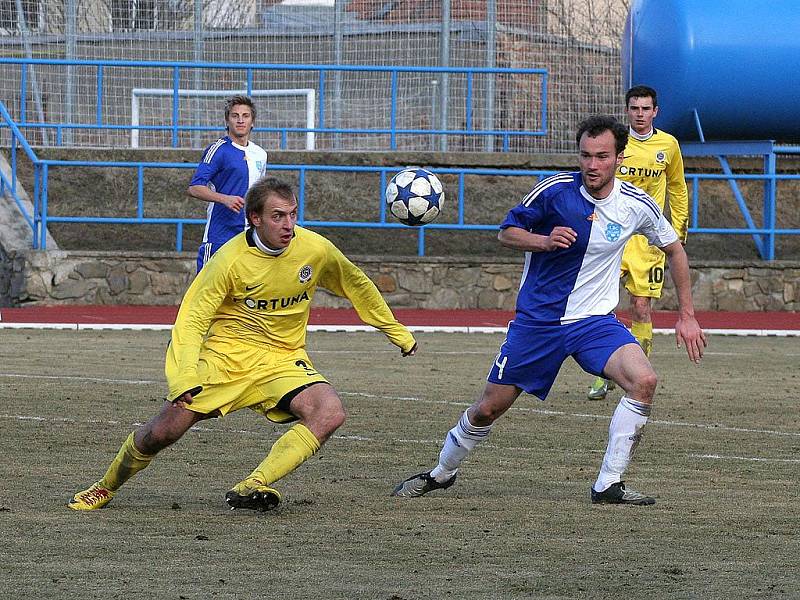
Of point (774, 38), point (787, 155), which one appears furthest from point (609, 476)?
point (787, 155)

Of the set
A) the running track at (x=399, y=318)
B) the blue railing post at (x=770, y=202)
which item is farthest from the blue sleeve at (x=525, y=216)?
the blue railing post at (x=770, y=202)

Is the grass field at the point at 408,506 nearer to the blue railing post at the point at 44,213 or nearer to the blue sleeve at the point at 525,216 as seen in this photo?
the blue sleeve at the point at 525,216

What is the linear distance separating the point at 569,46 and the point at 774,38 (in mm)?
4502

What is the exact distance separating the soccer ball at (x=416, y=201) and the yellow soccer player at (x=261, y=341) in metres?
2.96

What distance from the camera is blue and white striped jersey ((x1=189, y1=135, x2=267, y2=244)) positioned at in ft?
38.8

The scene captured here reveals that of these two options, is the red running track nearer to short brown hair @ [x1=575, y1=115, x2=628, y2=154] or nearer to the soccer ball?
the soccer ball

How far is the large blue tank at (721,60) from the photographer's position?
19719 mm

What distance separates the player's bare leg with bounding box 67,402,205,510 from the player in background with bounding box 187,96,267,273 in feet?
17.3

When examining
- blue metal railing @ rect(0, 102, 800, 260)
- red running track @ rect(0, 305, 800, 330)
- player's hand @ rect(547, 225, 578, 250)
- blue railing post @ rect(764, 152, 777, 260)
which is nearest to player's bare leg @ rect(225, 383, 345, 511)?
player's hand @ rect(547, 225, 578, 250)

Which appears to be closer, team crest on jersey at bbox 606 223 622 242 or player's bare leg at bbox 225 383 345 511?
player's bare leg at bbox 225 383 345 511

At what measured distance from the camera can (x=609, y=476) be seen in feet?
21.8

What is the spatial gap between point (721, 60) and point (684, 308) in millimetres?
13615

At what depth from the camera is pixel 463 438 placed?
6.89m

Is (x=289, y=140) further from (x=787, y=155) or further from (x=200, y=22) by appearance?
(x=787, y=155)
